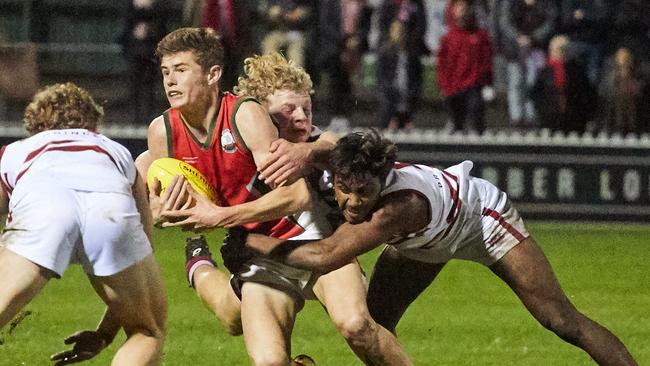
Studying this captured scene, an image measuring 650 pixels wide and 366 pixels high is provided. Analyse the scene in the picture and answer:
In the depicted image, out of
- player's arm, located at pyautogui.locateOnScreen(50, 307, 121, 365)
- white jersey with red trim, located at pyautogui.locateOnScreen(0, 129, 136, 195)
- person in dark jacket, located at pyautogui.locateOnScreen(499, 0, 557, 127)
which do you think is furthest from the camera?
person in dark jacket, located at pyautogui.locateOnScreen(499, 0, 557, 127)

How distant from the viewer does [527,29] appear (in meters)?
17.4

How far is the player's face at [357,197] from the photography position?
6531mm

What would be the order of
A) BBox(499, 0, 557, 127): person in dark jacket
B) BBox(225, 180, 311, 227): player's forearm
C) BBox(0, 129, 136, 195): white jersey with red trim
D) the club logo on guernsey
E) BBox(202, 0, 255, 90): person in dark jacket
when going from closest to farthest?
BBox(0, 129, 136, 195): white jersey with red trim → BBox(225, 180, 311, 227): player's forearm → the club logo on guernsey → BBox(202, 0, 255, 90): person in dark jacket → BBox(499, 0, 557, 127): person in dark jacket

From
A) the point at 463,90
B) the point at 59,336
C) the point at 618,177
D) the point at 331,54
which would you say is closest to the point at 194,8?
the point at 331,54

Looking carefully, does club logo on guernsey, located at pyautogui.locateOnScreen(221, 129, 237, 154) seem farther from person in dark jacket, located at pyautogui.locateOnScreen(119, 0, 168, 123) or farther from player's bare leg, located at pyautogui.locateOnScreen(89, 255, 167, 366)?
person in dark jacket, located at pyautogui.locateOnScreen(119, 0, 168, 123)

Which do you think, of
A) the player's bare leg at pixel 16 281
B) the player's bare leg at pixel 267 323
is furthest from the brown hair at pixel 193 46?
the player's bare leg at pixel 16 281

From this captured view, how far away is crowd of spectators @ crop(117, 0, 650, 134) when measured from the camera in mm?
16234

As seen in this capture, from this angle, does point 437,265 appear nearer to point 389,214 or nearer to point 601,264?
point 389,214

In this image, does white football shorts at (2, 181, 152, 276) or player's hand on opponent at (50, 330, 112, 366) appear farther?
player's hand on opponent at (50, 330, 112, 366)

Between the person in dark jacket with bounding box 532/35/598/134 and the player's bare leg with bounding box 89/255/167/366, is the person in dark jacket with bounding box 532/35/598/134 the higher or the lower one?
the lower one

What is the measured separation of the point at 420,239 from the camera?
271 inches

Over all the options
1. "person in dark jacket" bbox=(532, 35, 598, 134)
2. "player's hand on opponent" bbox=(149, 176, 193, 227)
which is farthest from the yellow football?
"person in dark jacket" bbox=(532, 35, 598, 134)

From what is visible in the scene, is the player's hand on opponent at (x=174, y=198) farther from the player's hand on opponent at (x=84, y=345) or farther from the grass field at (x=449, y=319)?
the grass field at (x=449, y=319)

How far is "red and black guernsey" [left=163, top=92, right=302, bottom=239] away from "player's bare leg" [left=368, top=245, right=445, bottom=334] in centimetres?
72
